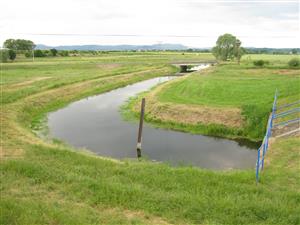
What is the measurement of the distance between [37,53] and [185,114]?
68614 millimetres

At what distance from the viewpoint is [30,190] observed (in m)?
9.62

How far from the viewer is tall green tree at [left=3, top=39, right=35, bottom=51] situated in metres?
87.9

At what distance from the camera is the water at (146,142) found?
51.0 ft

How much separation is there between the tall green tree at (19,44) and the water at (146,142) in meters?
72.0

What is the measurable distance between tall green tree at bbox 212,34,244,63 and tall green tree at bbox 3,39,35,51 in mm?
55259

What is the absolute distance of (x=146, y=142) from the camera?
1806 cm

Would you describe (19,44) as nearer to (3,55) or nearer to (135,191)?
(3,55)

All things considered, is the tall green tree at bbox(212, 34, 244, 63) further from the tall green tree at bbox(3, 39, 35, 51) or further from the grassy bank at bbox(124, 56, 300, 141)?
the tall green tree at bbox(3, 39, 35, 51)

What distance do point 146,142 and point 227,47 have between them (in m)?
58.3

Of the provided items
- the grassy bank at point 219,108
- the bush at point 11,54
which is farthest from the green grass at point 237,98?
the bush at point 11,54

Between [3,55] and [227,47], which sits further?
[227,47]

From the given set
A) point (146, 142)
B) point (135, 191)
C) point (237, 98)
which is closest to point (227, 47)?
point (237, 98)

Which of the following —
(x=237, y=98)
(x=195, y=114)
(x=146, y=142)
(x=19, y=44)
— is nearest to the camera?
(x=146, y=142)

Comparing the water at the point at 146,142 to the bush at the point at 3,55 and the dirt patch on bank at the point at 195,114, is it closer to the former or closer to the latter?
the dirt patch on bank at the point at 195,114
